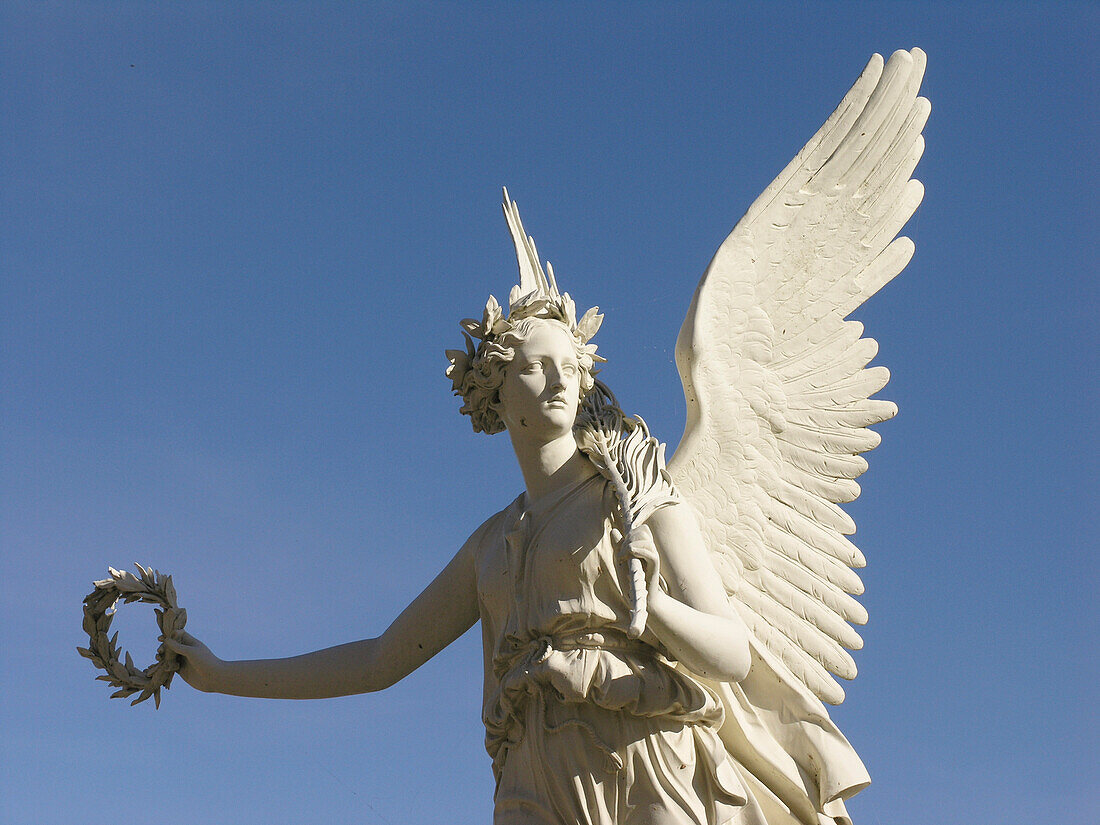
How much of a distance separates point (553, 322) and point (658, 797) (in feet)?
6.79

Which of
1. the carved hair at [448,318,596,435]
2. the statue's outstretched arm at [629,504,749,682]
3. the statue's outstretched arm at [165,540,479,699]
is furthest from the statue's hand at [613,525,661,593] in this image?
the statue's outstretched arm at [165,540,479,699]

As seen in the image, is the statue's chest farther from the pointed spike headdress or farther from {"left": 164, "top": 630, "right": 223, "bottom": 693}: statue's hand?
{"left": 164, "top": 630, "right": 223, "bottom": 693}: statue's hand

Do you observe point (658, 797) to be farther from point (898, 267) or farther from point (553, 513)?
point (898, 267)

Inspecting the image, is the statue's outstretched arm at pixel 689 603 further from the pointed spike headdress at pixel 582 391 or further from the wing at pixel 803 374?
the wing at pixel 803 374

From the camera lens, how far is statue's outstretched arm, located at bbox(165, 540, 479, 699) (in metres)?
7.80

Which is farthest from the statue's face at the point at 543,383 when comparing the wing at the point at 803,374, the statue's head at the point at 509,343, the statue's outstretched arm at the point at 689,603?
the wing at the point at 803,374

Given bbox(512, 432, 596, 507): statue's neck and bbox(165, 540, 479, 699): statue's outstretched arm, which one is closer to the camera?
bbox(512, 432, 596, 507): statue's neck

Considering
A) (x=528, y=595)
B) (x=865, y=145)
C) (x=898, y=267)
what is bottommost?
(x=528, y=595)

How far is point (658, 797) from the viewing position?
699 centimetres

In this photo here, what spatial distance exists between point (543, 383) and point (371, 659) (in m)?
1.61

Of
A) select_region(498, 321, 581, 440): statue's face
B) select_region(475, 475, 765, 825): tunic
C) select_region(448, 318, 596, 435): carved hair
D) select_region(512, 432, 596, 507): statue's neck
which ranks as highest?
select_region(448, 318, 596, 435): carved hair

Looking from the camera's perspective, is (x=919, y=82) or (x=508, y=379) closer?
(x=508, y=379)

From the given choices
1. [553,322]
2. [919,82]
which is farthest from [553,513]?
[919,82]

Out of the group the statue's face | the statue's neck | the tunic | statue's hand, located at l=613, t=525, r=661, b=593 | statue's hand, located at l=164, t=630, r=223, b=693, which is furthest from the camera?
statue's hand, located at l=164, t=630, r=223, b=693
